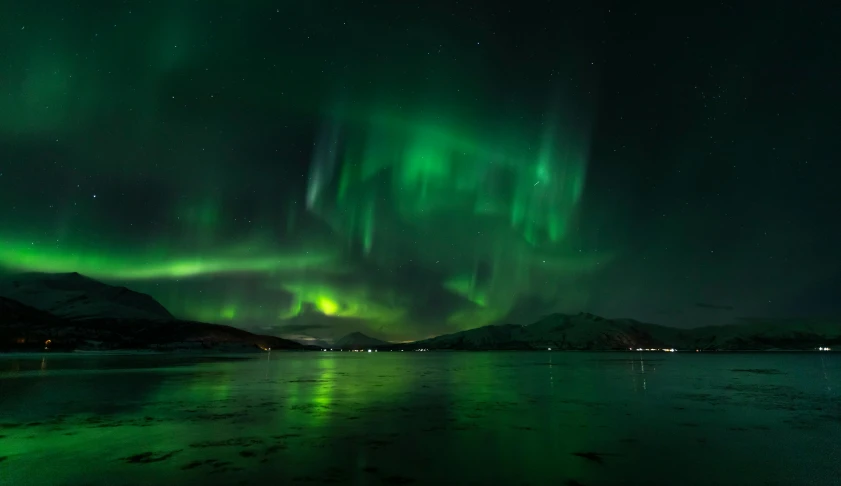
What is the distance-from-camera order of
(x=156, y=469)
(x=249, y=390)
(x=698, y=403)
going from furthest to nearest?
(x=249, y=390) → (x=698, y=403) → (x=156, y=469)

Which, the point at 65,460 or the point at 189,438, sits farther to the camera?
the point at 189,438

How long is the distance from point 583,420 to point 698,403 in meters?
12.1

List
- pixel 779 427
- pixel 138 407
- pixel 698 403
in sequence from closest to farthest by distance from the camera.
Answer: pixel 779 427
pixel 138 407
pixel 698 403

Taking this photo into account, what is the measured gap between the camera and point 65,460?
15.5 m

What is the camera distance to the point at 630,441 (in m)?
18.7

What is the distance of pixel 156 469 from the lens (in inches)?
565

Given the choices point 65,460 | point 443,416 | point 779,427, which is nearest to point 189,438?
point 65,460

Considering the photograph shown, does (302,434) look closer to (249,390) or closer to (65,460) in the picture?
(65,460)

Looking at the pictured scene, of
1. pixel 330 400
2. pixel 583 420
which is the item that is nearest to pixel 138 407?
pixel 330 400

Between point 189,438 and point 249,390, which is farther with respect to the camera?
point 249,390

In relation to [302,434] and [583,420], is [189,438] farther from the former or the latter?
[583,420]

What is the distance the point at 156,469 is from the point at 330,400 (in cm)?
1864

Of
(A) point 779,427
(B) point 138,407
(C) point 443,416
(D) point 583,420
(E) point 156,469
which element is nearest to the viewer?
(E) point 156,469

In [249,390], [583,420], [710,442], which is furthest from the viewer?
[249,390]
